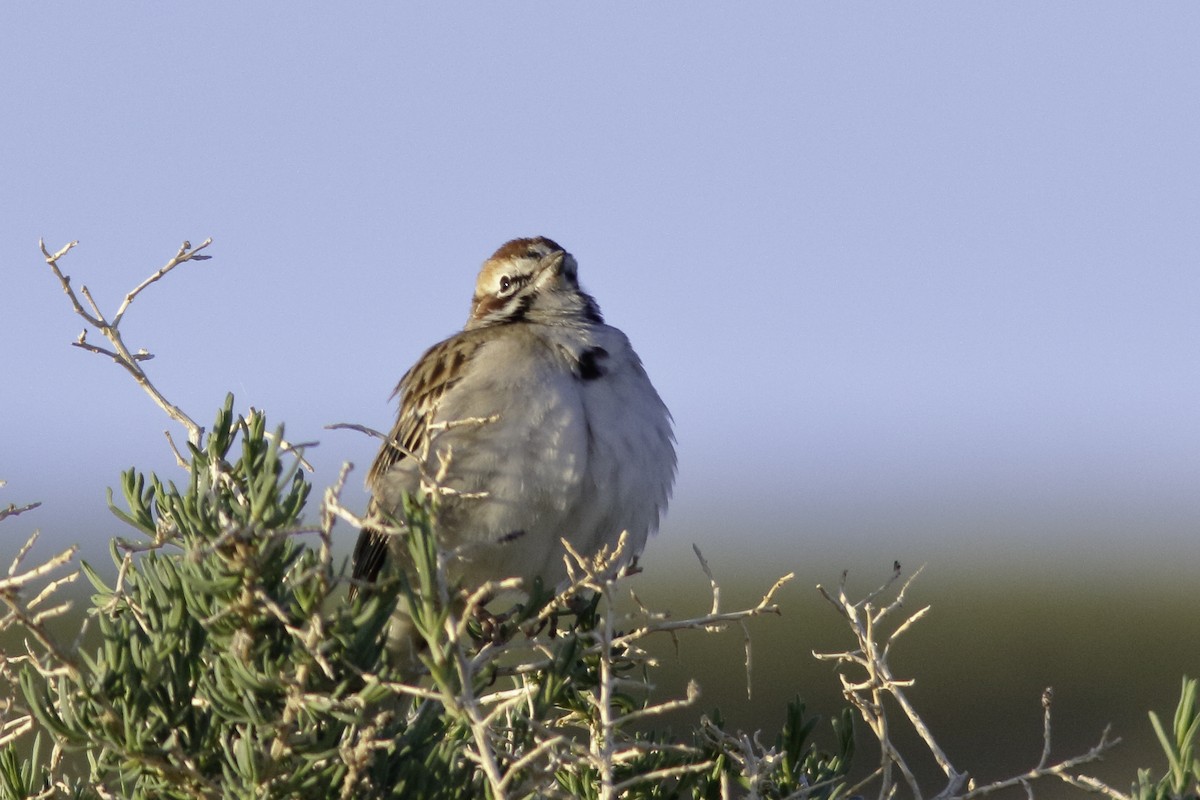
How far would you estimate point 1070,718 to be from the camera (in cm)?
1151

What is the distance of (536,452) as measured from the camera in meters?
4.65

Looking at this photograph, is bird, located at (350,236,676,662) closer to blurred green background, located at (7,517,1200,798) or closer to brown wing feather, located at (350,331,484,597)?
brown wing feather, located at (350,331,484,597)

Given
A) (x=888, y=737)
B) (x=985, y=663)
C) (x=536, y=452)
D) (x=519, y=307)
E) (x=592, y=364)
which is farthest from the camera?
(x=985, y=663)

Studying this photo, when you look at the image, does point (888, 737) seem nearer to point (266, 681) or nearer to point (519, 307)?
point (266, 681)

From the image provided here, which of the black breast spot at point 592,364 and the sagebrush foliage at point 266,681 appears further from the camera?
the black breast spot at point 592,364

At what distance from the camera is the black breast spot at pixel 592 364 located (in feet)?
16.3

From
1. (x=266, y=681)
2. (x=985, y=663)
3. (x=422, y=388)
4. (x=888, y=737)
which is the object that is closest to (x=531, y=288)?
(x=422, y=388)

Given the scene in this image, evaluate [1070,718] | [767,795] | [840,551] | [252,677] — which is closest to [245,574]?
[252,677]

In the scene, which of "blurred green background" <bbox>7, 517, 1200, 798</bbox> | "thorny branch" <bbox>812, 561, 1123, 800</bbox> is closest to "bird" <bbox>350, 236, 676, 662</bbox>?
"thorny branch" <bbox>812, 561, 1123, 800</bbox>

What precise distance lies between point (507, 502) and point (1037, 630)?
31.5 ft

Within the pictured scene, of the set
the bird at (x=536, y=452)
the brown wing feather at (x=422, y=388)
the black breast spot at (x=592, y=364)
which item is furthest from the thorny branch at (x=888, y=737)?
the brown wing feather at (x=422, y=388)

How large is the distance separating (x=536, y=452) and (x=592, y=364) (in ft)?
1.65

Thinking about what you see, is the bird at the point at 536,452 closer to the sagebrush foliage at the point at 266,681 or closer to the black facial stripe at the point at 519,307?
the black facial stripe at the point at 519,307

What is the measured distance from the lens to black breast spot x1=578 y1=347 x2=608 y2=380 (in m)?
4.98
